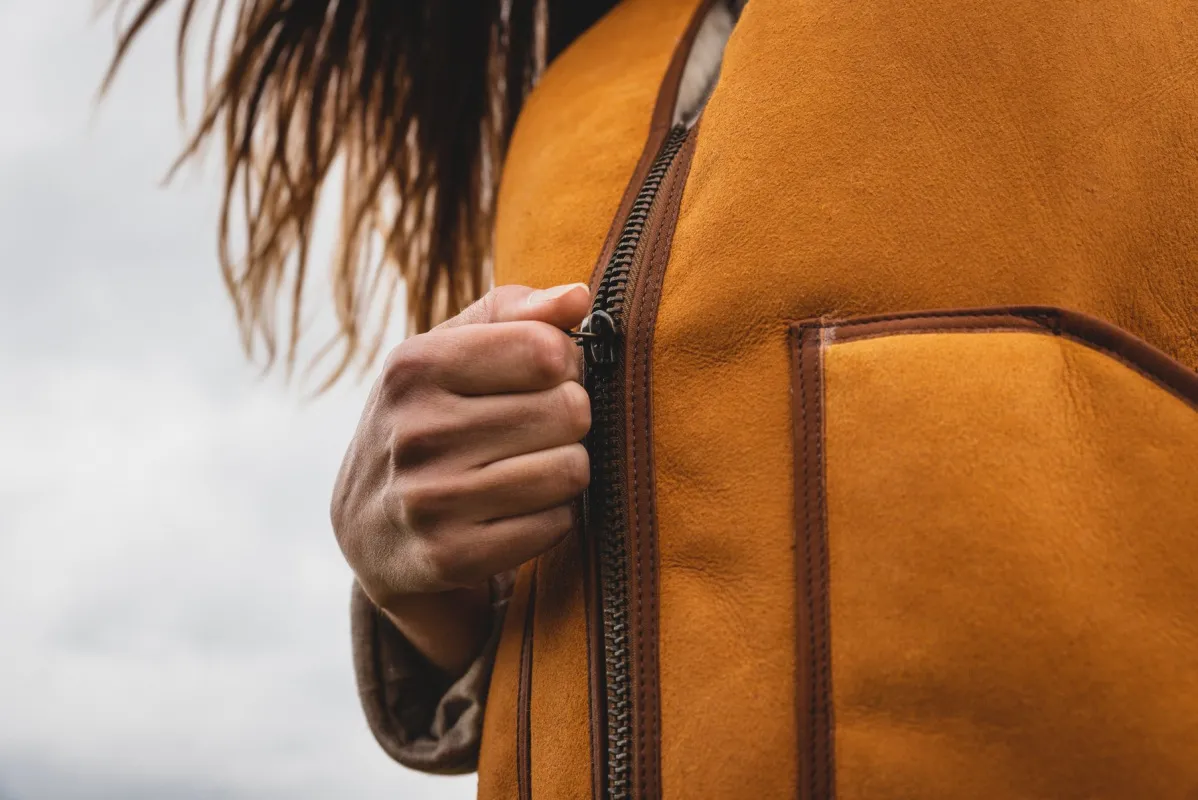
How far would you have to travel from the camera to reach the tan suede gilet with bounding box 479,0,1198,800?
49 centimetres

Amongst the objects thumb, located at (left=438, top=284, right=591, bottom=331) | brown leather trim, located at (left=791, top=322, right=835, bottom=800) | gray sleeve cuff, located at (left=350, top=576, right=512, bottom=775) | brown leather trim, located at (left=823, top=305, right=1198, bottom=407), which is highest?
thumb, located at (left=438, top=284, right=591, bottom=331)

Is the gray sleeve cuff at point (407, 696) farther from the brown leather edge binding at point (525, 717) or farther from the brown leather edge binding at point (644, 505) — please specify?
the brown leather edge binding at point (644, 505)

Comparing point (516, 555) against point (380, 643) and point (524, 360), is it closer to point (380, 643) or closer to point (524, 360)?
point (524, 360)

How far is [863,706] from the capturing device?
0.51 meters

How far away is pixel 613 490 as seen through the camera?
0.62m

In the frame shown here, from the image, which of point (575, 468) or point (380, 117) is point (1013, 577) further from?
point (380, 117)

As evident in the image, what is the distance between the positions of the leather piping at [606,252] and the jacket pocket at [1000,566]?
0.14 m

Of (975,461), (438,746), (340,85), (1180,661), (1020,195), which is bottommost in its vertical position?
(438,746)

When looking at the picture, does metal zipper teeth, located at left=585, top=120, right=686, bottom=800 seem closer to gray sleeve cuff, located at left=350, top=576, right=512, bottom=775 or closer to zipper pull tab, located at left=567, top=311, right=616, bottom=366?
zipper pull tab, located at left=567, top=311, right=616, bottom=366

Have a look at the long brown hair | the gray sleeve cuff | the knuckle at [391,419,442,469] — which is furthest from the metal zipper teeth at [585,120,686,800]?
the long brown hair

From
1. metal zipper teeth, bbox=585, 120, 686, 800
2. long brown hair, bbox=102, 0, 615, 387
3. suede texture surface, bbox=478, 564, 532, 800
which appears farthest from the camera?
long brown hair, bbox=102, 0, 615, 387

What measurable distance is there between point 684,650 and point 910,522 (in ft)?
0.49

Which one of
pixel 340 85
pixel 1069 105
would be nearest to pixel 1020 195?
pixel 1069 105

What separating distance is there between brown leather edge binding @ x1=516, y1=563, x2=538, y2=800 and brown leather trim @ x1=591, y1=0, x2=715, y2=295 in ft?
0.76
